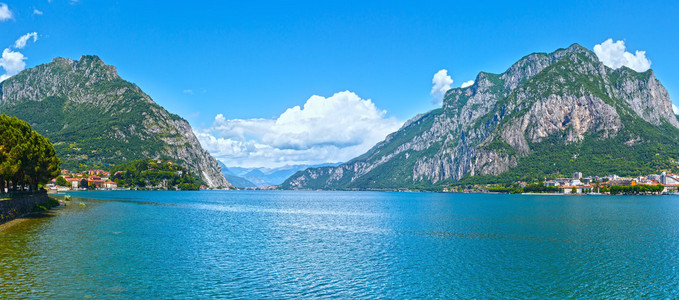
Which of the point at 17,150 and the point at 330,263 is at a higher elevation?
the point at 17,150

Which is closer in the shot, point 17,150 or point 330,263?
point 330,263

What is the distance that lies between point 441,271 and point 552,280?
927 cm

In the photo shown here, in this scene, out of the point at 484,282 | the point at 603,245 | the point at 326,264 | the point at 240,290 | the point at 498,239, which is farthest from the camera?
the point at 498,239

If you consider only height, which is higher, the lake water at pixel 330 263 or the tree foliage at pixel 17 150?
the tree foliage at pixel 17 150

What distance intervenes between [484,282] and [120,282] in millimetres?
28893

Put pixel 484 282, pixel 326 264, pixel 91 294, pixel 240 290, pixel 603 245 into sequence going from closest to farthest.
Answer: pixel 91 294 → pixel 240 290 → pixel 484 282 → pixel 326 264 → pixel 603 245

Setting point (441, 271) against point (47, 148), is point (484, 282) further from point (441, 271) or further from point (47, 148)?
point (47, 148)

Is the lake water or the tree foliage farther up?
the tree foliage

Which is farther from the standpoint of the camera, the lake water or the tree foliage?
the tree foliage

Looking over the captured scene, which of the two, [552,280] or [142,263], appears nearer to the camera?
[552,280]

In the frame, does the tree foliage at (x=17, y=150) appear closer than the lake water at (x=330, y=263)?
No

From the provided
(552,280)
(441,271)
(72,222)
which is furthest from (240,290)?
(72,222)

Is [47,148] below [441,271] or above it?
above

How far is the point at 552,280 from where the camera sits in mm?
36750
